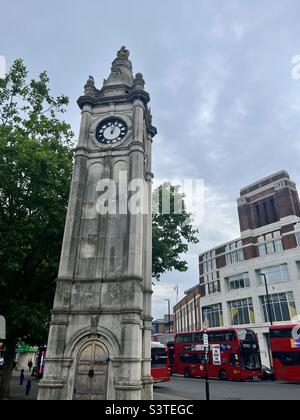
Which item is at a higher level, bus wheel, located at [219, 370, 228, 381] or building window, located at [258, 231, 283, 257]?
building window, located at [258, 231, 283, 257]

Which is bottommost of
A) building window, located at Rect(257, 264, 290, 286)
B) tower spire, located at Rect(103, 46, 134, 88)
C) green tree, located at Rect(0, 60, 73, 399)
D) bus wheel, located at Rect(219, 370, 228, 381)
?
bus wheel, located at Rect(219, 370, 228, 381)

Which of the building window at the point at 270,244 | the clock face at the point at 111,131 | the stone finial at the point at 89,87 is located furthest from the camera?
the building window at the point at 270,244

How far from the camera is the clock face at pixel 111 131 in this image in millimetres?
16156

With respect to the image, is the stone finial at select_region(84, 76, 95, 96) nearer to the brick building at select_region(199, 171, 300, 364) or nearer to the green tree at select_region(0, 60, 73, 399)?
the green tree at select_region(0, 60, 73, 399)

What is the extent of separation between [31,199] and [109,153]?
4679mm

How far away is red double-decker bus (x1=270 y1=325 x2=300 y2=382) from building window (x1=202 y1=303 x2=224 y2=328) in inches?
984

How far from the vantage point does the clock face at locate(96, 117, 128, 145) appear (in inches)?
636

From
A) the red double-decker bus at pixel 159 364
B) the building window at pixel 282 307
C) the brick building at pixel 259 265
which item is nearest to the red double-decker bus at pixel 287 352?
the red double-decker bus at pixel 159 364

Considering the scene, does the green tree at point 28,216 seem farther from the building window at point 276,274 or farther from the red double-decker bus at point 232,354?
the building window at point 276,274

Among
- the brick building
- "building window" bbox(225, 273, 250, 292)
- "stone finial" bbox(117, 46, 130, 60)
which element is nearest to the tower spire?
"stone finial" bbox(117, 46, 130, 60)

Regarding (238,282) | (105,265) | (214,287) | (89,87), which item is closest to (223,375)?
(105,265)

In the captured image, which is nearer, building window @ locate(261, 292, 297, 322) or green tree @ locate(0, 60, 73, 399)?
green tree @ locate(0, 60, 73, 399)
